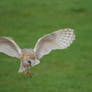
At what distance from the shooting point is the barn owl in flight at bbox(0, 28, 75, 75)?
6.88 meters

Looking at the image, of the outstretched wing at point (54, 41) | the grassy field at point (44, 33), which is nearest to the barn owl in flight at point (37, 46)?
the outstretched wing at point (54, 41)

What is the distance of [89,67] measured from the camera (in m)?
10.7

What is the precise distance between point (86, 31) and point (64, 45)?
257 inches

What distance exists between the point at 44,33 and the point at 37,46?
657 cm

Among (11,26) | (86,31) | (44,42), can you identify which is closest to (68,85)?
(44,42)

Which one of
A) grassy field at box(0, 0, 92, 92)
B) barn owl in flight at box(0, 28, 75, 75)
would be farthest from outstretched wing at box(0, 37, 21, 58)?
grassy field at box(0, 0, 92, 92)

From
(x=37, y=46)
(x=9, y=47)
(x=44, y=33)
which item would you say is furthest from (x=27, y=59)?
(x=44, y=33)

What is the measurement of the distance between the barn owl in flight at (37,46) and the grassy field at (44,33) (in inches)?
85.9

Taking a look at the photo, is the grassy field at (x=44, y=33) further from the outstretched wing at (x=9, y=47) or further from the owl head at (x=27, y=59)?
the owl head at (x=27, y=59)

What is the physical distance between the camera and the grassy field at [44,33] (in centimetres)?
957

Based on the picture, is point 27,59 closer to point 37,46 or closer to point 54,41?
point 37,46

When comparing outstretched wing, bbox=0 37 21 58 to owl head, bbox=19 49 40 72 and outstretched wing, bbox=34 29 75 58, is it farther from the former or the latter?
outstretched wing, bbox=34 29 75 58

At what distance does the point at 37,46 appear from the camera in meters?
6.93

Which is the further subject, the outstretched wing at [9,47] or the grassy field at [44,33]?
the grassy field at [44,33]
